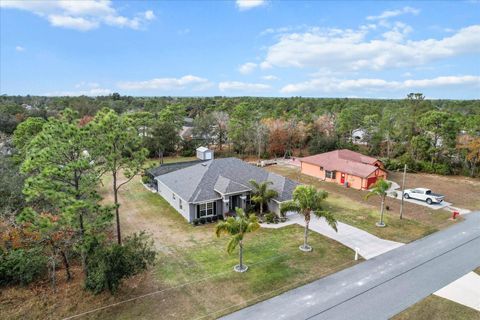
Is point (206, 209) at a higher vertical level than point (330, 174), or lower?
lower

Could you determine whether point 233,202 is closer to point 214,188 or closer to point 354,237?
point 214,188

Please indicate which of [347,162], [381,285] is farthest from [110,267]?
[347,162]

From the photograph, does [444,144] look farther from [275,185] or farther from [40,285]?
[40,285]

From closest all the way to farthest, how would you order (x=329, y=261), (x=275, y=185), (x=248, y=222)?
1. (x=248, y=222)
2. (x=329, y=261)
3. (x=275, y=185)

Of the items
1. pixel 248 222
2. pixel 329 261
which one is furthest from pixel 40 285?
pixel 329 261

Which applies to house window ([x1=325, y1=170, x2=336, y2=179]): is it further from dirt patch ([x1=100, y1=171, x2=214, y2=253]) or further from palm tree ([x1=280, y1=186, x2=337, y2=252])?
dirt patch ([x1=100, y1=171, x2=214, y2=253])

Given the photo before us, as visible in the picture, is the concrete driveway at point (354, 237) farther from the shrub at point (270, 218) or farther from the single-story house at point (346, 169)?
the single-story house at point (346, 169)
